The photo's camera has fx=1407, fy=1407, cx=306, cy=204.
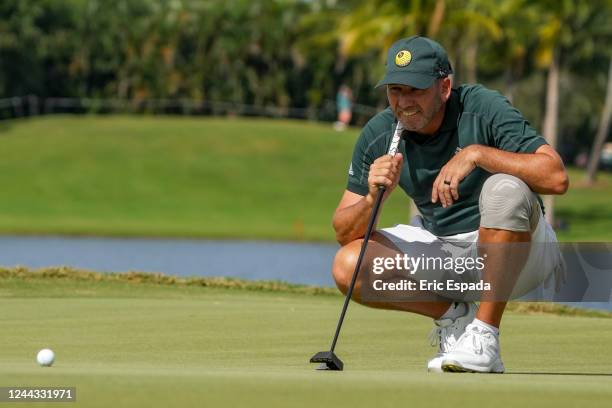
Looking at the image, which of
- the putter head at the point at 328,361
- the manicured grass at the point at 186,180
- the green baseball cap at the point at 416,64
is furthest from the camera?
the manicured grass at the point at 186,180

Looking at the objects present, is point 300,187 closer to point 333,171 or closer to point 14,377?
point 333,171

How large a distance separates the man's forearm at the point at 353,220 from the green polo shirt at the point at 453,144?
13 cm

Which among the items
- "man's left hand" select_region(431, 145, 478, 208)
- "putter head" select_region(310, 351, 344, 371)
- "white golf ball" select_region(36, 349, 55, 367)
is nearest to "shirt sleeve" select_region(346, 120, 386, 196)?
"man's left hand" select_region(431, 145, 478, 208)

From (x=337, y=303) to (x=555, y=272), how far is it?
4.41 meters

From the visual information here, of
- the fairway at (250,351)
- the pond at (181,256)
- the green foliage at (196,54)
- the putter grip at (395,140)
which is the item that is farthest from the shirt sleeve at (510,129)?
the green foliage at (196,54)

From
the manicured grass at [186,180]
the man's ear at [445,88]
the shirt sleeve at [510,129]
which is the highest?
the man's ear at [445,88]

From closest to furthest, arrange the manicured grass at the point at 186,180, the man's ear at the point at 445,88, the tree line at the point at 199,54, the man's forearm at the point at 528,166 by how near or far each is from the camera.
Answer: the man's forearm at the point at 528,166 → the man's ear at the point at 445,88 → the manicured grass at the point at 186,180 → the tree line at the point at 199,54

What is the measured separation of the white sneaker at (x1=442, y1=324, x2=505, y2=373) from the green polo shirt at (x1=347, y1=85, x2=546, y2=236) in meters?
0.62

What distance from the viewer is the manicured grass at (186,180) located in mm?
36125

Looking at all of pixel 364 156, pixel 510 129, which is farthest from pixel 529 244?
pixel 364 156

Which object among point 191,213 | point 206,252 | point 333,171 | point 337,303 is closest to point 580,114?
point 333,171

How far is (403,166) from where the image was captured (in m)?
6.09

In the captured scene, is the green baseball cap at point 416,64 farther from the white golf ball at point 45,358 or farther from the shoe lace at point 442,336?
the white golf ball at point 45,358

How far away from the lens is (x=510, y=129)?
19.3 ft
